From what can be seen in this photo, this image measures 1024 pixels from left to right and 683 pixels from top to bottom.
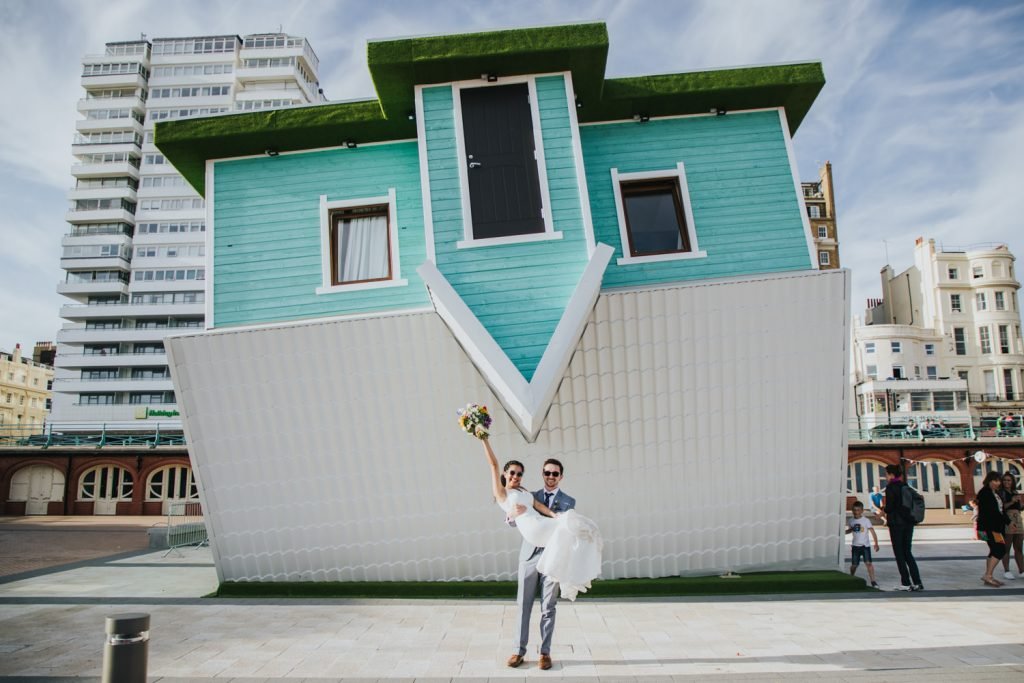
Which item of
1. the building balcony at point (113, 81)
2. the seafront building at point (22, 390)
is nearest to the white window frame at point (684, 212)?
the building balcony at point (113, 81)

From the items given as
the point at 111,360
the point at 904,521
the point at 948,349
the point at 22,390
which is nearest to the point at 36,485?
the point at 111,360

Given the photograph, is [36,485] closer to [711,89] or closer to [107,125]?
[711,89]

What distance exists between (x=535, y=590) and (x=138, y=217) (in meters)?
73.9

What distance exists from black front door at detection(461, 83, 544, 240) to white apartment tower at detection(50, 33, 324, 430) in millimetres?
61372

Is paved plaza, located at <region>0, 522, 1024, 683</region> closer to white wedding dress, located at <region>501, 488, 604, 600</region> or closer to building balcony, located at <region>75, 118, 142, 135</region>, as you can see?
white wedding dress, located at <region>501, 488, 604, 600</region>

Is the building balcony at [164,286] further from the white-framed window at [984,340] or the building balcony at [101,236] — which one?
the white-framed window at [984,340]

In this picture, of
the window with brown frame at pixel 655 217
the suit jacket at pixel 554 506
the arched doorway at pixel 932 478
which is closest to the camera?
the suit jacket at pixel 554 506

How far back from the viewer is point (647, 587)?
10.0 meters

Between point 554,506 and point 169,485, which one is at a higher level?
point 554,506

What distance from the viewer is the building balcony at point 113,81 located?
2763 inches

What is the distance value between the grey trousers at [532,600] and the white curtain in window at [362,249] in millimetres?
6174

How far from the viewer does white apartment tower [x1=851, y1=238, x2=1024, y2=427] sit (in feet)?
172

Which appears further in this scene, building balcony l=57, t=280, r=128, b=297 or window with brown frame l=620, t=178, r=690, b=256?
building balcony l=57, t=280, r=128, b=297

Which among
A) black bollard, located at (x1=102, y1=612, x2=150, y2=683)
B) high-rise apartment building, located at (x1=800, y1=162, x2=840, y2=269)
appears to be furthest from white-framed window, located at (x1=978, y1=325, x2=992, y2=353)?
black bollard, located at (x1=102, y1=612, x2=150, y2=683)
